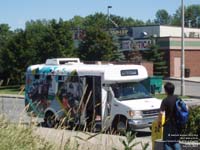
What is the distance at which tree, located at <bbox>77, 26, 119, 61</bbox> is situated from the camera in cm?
5284

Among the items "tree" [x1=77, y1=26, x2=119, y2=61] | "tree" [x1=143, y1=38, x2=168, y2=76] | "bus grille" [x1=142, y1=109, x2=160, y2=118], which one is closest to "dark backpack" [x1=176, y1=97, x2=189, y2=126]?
"bus grille" [x1=142, y1=109, x2=160, y2=118]

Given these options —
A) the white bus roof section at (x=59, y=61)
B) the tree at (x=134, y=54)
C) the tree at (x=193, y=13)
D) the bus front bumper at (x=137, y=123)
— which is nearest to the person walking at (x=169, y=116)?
the bus front bumper at (x=137, y=123)

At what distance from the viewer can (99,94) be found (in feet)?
55.3

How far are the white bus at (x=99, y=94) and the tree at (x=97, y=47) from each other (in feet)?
110

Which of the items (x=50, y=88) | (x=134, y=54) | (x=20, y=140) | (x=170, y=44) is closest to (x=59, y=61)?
(x=50, y=88)

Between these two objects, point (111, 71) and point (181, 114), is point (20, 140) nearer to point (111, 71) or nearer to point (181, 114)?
point (181, 114)

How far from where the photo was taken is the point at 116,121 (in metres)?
16.5

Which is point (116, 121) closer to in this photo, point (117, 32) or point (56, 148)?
point (56, 148)

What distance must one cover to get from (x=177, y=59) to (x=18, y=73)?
63.4 ft

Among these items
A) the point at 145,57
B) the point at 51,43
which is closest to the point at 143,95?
the point at 51,43

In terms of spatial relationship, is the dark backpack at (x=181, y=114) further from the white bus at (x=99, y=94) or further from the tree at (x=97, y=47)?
the tree at (x=97, y=47)

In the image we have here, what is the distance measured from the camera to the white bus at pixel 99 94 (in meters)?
16.3

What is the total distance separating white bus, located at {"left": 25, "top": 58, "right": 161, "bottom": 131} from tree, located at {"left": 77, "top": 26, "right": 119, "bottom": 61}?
33429mm

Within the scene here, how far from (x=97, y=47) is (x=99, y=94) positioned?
3608 centimetres
